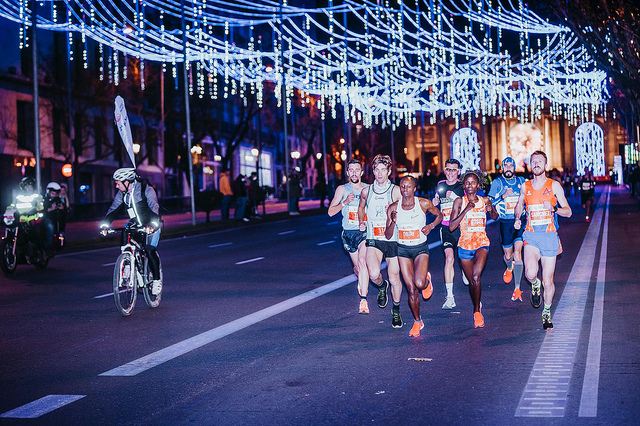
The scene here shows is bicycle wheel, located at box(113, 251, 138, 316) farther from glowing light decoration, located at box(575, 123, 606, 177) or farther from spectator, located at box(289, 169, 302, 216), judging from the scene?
glowing light decoration, located at box(575, 123, 606, 177)

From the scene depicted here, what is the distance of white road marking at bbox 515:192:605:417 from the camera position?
6.04 meters

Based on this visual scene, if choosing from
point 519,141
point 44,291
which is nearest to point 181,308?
point 44,291

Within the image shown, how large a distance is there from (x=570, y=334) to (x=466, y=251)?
51.8 inches

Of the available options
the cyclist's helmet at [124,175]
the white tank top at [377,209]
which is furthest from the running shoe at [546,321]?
the cyclist's helmet at [124,175]

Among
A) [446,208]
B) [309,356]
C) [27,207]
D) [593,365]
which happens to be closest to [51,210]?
[27,207]

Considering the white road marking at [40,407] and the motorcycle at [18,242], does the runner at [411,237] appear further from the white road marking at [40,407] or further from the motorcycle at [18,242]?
the motorcycle at [18,242]

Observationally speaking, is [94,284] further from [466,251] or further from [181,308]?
[466,251]

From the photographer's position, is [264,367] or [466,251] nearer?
[264,367]

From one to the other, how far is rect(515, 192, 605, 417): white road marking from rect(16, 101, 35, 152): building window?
3861cm

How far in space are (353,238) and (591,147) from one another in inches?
4034

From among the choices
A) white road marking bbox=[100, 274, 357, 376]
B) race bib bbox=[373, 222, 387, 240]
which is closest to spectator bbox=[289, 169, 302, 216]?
white road marking bbox=[100, 274, 357, 376]

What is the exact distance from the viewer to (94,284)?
14.8m

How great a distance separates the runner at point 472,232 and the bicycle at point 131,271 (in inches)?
143

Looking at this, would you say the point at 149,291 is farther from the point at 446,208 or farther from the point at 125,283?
the point at 446,208
